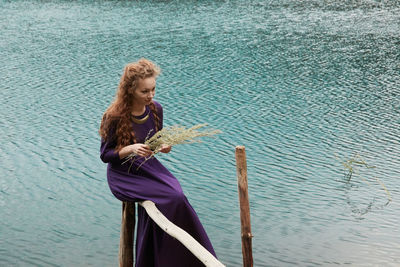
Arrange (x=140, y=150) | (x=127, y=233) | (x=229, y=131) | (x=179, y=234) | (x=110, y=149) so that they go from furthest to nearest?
1. (x=229, y=131)
2. (x=127, y=233)
3. (x=110, y=149)
4. (x=140, y=150)
5. (x=179, y=234)

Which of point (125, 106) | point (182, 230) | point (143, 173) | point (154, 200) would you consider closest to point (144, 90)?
point (125, 106)

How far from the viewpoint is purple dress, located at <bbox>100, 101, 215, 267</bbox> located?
568cm

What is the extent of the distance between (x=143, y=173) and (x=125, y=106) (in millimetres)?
647

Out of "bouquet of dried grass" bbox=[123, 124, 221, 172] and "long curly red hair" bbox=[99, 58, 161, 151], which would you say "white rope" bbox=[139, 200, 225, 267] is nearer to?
"bouquet of dried grass" bbox=[123, 124, 221, 172]

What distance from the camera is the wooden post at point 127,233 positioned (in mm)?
6250

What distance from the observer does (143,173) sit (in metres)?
5.80

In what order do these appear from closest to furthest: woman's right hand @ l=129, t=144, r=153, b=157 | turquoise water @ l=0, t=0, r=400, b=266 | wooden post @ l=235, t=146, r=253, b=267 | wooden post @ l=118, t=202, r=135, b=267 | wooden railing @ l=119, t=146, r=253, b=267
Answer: wooden railing @ l=119, t=146, r=253, b=267, woman's right hand @ l=129, t=144, r=153, b=157, wooden post @ l=235, t=146, r=253, b=267, wooden post @ l=118, t=202, r=135, b=267, turquoise water @ l=0, t=0, r=400, b=266

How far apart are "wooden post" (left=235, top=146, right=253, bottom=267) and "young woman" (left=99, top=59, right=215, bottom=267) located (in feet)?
2.34

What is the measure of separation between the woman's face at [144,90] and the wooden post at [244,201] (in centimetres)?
102

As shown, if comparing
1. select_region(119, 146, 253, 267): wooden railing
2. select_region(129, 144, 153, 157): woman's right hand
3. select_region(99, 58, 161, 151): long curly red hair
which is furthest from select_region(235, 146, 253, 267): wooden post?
select_region(99, 58, 161, 151): long curly red hair

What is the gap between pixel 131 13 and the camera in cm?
3838

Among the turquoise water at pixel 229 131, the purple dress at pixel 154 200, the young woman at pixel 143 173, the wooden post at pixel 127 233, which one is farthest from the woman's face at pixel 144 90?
the turquoise water at pixel 229 131

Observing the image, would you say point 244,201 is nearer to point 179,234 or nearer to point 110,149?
point 179,234

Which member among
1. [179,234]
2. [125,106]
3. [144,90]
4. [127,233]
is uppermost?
[144,90]
